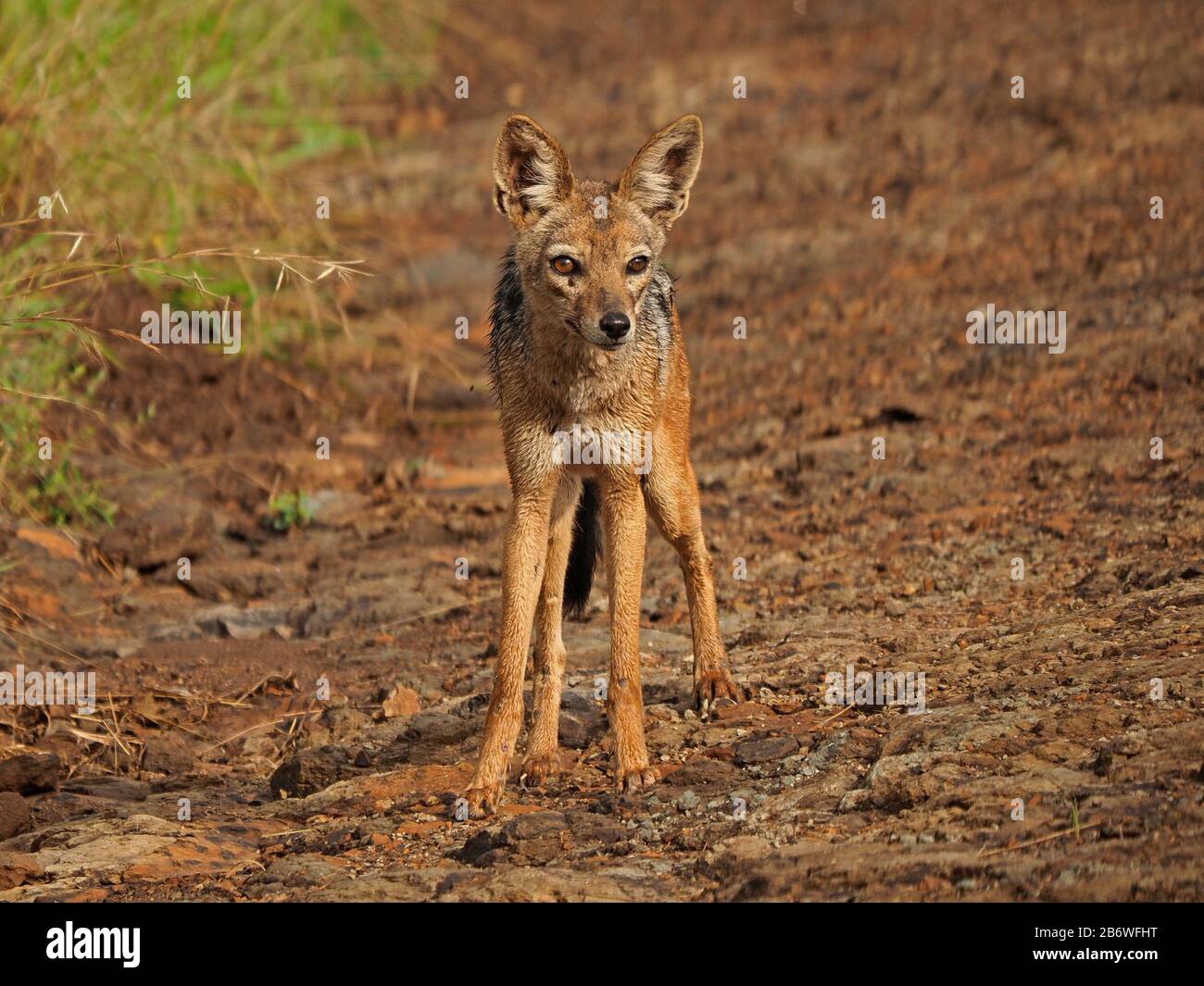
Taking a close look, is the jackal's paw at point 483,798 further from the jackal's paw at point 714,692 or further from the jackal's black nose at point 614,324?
the jackal's black nose at point 614,324

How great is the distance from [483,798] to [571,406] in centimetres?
152

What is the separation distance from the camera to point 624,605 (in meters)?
5.94

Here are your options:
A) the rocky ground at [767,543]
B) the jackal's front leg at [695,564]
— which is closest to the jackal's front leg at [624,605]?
the rocky ground at [767,543]

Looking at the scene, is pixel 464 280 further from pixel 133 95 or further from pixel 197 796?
pixel 197 796

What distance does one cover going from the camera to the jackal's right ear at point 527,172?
238 inches

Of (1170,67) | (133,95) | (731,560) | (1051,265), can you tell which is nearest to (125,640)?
(731,560)

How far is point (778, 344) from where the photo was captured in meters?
11.0

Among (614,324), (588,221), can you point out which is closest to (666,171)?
(588,221)

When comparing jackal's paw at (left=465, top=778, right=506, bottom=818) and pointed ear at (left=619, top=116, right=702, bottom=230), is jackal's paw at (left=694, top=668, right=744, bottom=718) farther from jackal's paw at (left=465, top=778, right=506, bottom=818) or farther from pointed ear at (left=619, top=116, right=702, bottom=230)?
pointed ear at (left=619, top=116, right=702, bottom=230)

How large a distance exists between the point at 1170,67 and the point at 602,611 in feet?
25.0
